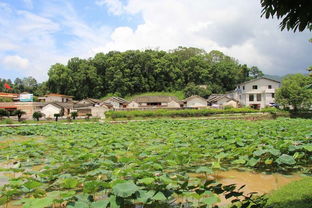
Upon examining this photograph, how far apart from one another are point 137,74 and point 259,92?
85.5 feet

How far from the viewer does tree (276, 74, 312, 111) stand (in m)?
29.9

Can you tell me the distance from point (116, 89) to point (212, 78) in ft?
72.6

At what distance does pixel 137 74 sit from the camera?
5347 cm

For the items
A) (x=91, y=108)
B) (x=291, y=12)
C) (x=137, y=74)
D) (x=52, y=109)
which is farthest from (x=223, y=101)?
(x=291, y=12)

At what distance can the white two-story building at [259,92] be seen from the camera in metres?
39.7

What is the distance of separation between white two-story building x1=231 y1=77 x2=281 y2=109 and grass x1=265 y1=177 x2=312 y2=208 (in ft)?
124

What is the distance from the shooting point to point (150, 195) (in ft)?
11.0

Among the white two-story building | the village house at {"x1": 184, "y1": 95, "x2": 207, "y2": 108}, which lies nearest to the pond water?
the village house at {"x1": 184, "y1": 95, "x2": 207, "y2": 108}

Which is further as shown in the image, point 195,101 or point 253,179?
point 195,101

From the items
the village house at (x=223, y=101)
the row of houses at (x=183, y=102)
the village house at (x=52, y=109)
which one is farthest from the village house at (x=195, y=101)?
the village house at (x=52, y=109)

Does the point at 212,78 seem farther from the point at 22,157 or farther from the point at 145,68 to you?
the point at 22,157

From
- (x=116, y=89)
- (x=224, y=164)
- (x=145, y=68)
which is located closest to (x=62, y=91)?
(x=116, y=89)

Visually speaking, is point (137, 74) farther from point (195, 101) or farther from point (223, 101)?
point (223, 101)

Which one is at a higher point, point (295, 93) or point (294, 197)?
point (295, 93)
